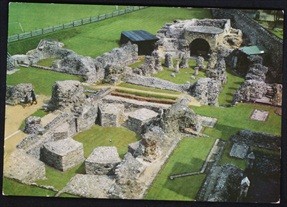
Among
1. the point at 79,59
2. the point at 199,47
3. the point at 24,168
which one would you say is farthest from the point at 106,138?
the point at 199,47

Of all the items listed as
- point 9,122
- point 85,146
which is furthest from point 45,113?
point 85,146

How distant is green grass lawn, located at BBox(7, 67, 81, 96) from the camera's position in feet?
82.5

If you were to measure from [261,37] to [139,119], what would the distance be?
620 inches

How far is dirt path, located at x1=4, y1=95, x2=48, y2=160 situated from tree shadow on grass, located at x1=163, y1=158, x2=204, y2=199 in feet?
21.9

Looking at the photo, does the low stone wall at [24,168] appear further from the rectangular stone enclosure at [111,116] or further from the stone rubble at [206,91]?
the stone rubble at [206,91]

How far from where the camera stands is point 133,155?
20.0 metres

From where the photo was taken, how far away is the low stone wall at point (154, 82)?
27453mm

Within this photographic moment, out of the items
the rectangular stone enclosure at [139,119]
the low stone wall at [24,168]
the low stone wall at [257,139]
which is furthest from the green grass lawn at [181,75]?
the low stone wall at [24,168]

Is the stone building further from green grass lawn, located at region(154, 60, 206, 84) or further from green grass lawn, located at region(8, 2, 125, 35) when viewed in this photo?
green grass lawn, located at region(8, 2, 125, 35)

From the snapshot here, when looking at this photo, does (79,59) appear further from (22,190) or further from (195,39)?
(22,190)

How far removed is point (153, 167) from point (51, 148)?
4.33m

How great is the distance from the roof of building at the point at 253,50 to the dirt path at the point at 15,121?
592 inches

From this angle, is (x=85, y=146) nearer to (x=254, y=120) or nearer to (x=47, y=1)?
(x=47, y=1)

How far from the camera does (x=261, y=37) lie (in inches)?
1356
